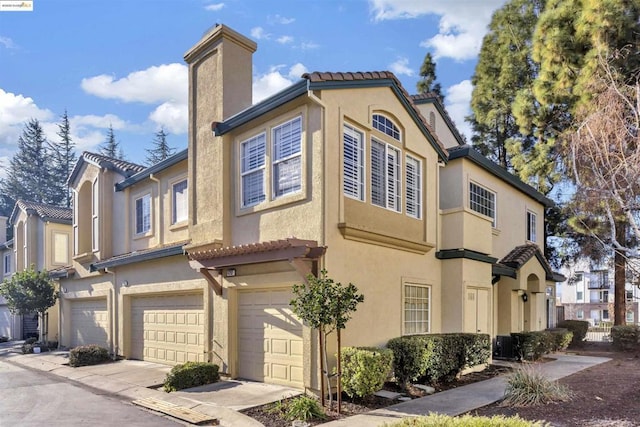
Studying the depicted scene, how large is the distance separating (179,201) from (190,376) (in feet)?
21.2

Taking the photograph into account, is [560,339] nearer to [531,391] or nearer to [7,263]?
[531,391]

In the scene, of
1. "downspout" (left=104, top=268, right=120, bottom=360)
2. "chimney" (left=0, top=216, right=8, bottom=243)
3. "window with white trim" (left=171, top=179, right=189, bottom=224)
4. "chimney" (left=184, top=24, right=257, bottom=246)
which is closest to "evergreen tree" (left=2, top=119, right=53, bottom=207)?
"chimney" (left=0, top=216, right=8, bottom=243)

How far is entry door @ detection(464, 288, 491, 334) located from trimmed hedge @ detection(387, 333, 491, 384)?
589mm

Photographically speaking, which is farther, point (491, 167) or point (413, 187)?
point (491, 167)

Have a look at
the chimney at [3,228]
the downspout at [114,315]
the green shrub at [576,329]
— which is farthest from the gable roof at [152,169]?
the chimney at [3,228]

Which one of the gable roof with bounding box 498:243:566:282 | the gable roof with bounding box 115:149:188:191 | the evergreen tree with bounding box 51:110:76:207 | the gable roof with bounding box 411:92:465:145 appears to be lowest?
the gable roof with bounding box 498:243:566:282

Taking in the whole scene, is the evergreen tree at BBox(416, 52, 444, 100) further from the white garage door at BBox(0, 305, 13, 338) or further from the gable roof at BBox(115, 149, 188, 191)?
the white garage door at BBox(0, 305, 13, 338)

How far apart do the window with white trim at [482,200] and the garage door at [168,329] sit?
9.16 metres

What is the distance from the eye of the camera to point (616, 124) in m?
12.1

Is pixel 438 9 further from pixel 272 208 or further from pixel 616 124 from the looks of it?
pixel 272 208

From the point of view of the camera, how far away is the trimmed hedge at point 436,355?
10422 millimetres

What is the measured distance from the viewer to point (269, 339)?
35.8 feet

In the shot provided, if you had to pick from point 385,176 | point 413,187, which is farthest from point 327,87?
point 413,187

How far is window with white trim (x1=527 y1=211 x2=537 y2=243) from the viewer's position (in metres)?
20.2
